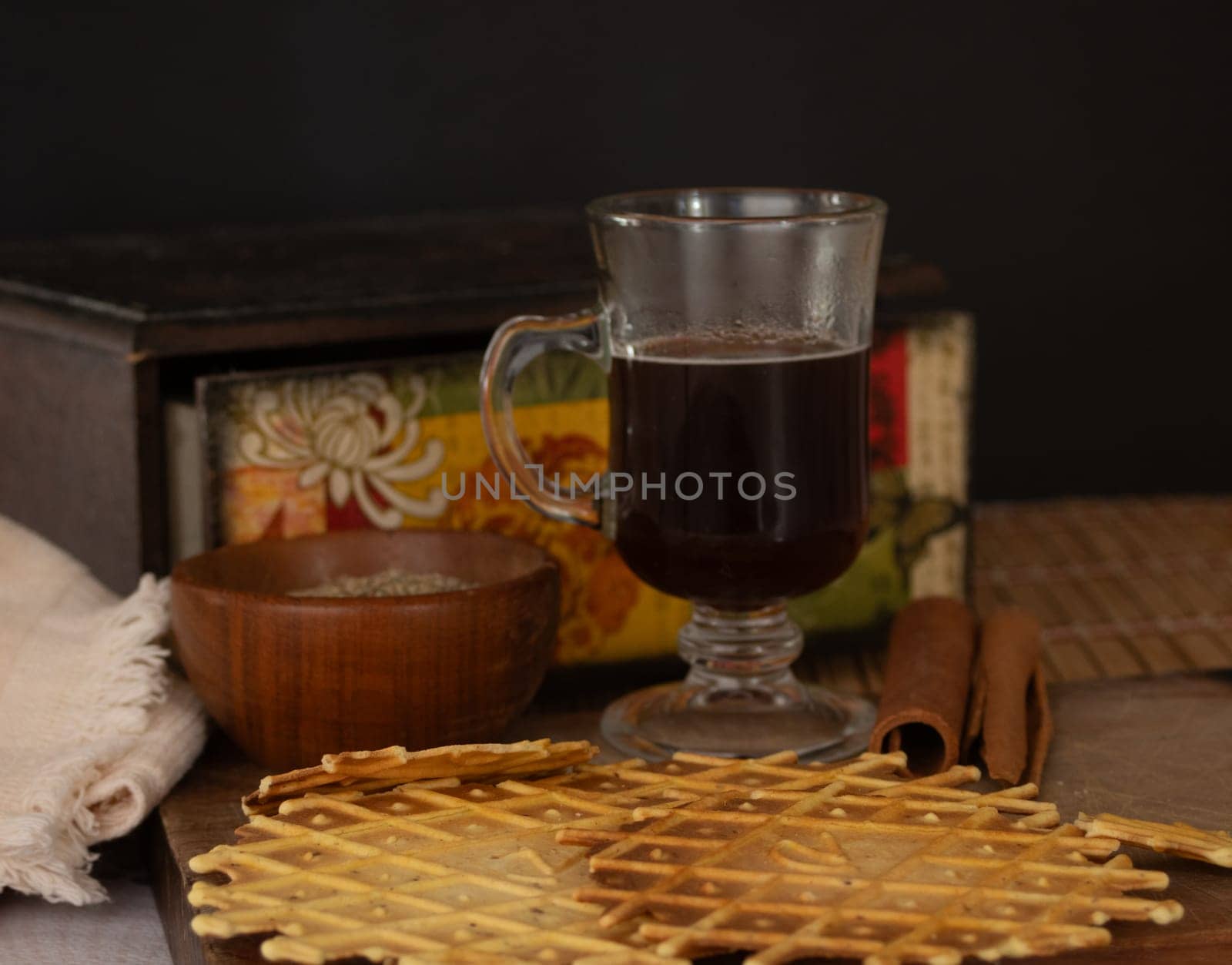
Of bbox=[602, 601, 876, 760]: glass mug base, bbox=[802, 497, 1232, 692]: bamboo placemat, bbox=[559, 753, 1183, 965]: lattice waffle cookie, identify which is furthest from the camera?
bbox=[802, 497, 1232, 692]: bamboo placemat

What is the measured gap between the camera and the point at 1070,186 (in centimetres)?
199

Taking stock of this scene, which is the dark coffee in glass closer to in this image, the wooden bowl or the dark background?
the wooden bowl

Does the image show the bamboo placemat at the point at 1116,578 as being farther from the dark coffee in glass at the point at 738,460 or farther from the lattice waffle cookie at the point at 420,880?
the lattice waffle cookie at the point at 420,880

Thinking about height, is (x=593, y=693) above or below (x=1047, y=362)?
below

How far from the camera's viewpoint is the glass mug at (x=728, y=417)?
100 centimetres

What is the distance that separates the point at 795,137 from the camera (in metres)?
1.95

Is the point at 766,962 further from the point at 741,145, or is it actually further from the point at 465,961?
the point at 741,145

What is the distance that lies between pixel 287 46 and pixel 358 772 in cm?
108

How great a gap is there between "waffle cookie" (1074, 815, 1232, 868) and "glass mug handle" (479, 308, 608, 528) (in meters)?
0.36

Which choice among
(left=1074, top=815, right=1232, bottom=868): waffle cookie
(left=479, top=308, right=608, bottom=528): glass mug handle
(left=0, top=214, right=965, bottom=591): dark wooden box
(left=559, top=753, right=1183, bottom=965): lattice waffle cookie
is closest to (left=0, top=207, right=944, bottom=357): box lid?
(left=0, top=214, right=965, bottom=591): dark wooden box

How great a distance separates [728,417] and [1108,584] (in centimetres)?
64

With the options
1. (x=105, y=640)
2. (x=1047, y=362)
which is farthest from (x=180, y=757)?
(x=1047, y=362)

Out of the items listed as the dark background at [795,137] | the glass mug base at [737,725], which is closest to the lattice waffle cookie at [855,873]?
the glass mug base at [737,725]

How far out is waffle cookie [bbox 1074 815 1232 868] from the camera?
86 cm
